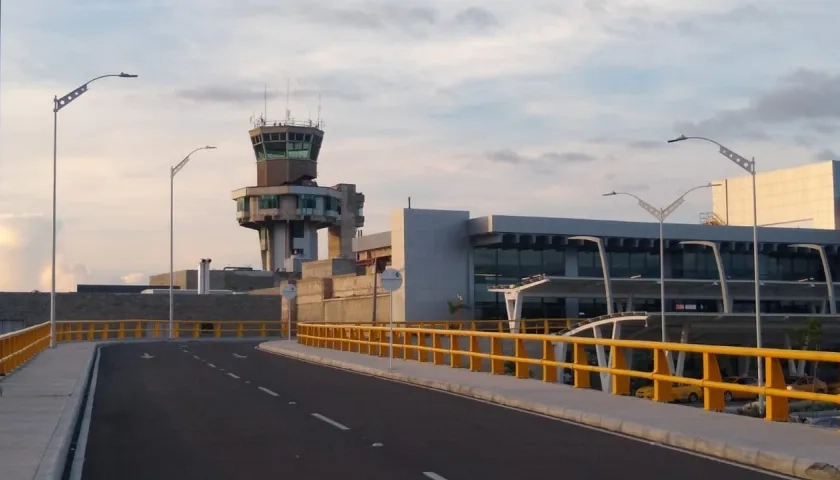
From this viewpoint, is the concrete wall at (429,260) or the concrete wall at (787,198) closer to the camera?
the concrete wall at (429,260)

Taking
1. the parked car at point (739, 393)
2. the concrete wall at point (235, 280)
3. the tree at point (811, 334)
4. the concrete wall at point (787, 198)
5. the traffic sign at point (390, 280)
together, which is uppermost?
the concrete wall at point (787, 198)

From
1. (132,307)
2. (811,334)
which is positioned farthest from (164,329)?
(811,334)

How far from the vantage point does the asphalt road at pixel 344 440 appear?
12055mm

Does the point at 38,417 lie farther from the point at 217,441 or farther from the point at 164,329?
the point at 164,329

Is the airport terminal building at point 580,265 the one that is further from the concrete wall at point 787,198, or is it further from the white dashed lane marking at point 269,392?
the white dashed lane marking at point 269,392

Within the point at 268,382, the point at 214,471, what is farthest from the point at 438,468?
the point at 268,382

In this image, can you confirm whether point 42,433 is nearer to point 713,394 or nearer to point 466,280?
point 713,394

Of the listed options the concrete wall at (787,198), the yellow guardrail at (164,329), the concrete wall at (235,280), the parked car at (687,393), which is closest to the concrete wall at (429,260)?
the yellow guardrail at (164,329)

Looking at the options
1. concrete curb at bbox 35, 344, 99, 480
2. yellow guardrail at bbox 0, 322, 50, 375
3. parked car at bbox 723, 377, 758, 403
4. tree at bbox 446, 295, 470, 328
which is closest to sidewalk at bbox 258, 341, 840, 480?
concrete curb at bbox 35, 344, 99, 480

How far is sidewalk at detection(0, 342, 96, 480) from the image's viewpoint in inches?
482

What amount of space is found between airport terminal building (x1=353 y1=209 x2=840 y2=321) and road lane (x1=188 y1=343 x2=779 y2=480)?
144 feet

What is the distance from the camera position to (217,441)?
1484 cm

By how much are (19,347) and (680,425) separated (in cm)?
2225

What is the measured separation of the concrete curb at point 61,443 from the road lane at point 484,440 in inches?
159
